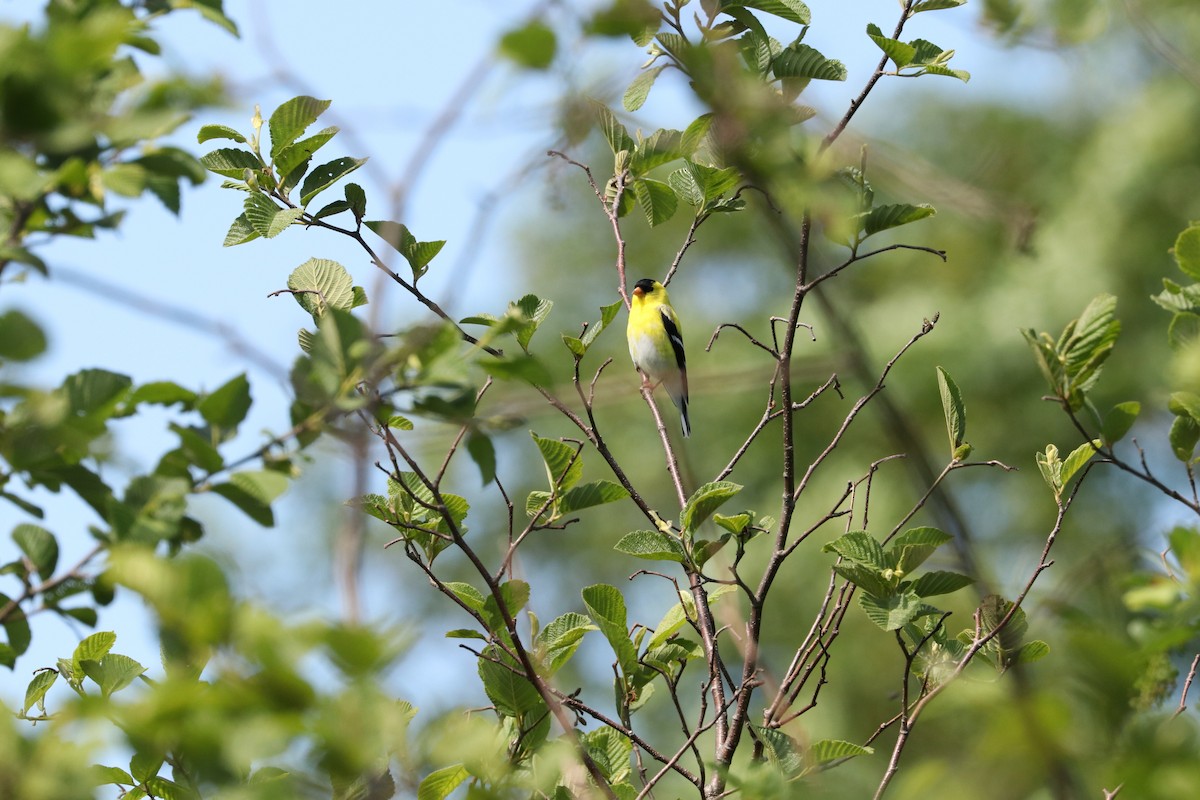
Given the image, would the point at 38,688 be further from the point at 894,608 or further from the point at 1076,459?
the point at 1076,459

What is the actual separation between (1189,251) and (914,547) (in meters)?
0.63

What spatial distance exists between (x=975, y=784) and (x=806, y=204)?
465 mm

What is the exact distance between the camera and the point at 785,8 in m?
1.55

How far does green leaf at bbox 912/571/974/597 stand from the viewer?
62.6 inches

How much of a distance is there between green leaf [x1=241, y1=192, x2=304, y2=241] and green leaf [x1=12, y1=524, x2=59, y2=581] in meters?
0.61

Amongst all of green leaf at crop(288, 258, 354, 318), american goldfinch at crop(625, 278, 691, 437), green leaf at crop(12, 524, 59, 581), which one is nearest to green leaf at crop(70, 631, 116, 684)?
green leaf at crop(12, 524, 59, 581)

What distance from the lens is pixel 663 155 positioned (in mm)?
1739

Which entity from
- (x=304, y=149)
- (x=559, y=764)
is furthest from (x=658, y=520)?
(x=304, y=149)

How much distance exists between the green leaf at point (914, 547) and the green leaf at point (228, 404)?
36.3 inches

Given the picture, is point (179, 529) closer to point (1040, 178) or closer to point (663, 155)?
point (663, 155)

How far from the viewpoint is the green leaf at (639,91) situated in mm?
1726

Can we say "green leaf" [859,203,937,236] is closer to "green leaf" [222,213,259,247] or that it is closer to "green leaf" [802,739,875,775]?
"green leaf" [802,739,875,775]

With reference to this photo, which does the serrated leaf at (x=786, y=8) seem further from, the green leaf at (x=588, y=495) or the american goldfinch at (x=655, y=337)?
the american goldfinch at (x=655, y=337)

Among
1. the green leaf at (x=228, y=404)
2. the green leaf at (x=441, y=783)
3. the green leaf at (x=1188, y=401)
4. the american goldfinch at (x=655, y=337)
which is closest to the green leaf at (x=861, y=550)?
the green leaf at (x=1188, y=401)
